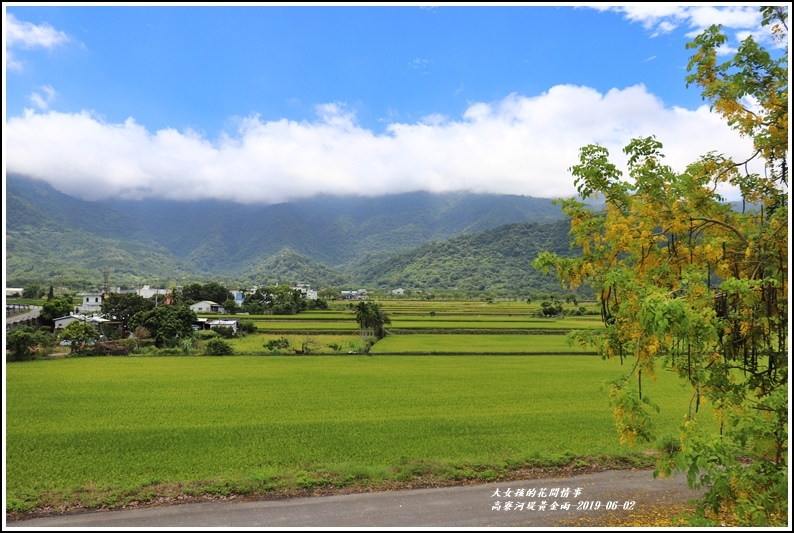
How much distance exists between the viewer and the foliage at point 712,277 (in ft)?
14.4

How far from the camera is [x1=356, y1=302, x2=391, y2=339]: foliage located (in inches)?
1462

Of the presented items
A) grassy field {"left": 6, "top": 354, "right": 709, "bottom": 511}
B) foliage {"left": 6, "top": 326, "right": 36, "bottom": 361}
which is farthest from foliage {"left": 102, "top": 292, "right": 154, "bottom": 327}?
grassy field {"left": 6, "top": 354, "right": 709, "bottom": 511}

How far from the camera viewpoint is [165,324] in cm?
3216

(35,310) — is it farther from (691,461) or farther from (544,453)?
(691,461)

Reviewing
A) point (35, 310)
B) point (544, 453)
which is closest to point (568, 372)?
point (544, 453)

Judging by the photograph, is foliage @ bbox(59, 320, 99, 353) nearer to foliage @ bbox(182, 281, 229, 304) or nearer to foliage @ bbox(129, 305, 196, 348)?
foliage @ bbox(129, 305, 196, 348)

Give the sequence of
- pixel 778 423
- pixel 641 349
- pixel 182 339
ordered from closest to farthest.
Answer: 1. pixel 778 423
2. pixel 641 349
3. pixel 182 339

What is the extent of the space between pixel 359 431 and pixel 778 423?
10756 mm

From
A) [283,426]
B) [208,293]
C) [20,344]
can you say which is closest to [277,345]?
[20,344]

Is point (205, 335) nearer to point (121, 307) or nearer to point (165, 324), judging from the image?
point (165, 324)

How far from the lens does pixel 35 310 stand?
43.3 meters

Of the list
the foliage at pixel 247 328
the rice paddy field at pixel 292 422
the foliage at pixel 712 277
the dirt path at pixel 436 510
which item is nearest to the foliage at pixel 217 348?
the rice paddy field at pixel 292 422

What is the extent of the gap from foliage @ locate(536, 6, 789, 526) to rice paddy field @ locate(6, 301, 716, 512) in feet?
3.81

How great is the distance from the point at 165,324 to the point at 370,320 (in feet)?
51.7
